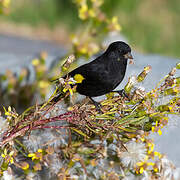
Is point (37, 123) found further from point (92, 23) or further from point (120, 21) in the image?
point (120, 21)

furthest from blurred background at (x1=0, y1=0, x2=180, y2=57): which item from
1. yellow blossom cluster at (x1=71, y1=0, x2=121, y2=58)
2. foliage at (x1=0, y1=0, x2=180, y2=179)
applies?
foliage at (x1=0, y1=0, x2=180, y2=179)

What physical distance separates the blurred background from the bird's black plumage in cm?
221

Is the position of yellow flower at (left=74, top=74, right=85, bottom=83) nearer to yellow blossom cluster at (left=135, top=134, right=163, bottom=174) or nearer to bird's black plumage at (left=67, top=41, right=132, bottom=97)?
bird's black plumage at (left=67, top=41, right=132, bottom=97)

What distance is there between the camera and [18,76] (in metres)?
1.12

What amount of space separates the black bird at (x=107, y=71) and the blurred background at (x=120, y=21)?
2.21m

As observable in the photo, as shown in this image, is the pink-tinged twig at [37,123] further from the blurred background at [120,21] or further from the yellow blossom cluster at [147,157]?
the blurred background at [120,21]

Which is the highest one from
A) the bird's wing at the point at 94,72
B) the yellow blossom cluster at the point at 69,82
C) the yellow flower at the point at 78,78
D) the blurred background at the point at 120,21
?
the blurred background at the point at 120,21

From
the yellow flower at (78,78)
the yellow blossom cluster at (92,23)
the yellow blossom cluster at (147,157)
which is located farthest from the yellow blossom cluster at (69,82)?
the yellow blossom cluster at (92,23)

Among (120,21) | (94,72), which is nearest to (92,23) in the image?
(94,72)

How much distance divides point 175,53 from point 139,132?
92.3 inches

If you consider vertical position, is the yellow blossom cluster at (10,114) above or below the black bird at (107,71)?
below

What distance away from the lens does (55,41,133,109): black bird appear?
20.3 inches

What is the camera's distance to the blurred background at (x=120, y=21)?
112 inches

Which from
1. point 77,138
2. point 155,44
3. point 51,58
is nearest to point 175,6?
point 155,44
